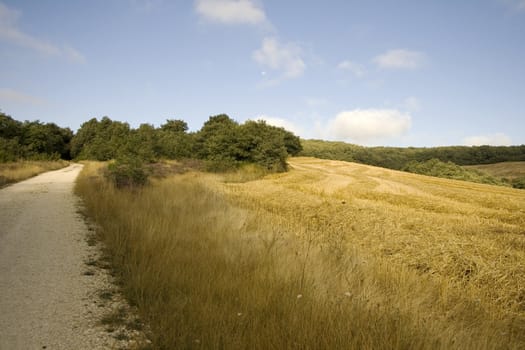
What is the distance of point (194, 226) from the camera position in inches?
259

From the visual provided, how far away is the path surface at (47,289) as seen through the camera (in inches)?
Result: 102

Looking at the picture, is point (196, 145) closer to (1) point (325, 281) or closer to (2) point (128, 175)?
(2) point (128, 175)

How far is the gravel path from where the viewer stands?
8.48 ft

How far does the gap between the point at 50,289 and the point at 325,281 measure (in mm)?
3500

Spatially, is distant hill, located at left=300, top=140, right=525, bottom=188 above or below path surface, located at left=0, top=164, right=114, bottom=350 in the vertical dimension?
above

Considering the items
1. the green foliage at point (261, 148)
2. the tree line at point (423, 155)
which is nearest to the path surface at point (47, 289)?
the green foliage at point (261, 148)

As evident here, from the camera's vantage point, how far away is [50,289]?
351 cm

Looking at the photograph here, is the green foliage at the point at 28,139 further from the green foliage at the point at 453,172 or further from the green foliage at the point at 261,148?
the green foliage at the point at 453,172

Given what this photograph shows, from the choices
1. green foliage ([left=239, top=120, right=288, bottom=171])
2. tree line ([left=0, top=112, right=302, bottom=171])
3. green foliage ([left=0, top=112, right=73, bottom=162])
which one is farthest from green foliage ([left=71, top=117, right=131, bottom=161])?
green foliage ([left=239, top=120, right=288, bottom=171])

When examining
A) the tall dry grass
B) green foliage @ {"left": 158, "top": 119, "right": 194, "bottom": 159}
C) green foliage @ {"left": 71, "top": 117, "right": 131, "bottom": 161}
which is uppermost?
green foliage @ {"left": 71, "top": 117, "right": 131, "bottom": 161}

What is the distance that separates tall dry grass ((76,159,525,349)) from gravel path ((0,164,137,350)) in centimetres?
41

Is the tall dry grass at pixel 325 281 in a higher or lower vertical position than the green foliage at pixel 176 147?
lower

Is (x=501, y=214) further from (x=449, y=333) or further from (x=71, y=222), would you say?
(x=71, y=222)

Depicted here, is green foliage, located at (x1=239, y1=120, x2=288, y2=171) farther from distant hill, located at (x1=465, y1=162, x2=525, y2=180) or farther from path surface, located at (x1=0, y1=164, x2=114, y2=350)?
distant hill, located at (x1=465, y1=162, x2=525, y2=180)
